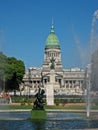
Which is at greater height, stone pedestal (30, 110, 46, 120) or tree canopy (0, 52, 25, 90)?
tree canopy (0, 52, 25, 90)

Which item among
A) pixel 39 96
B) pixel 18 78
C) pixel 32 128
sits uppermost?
pixel 18 78

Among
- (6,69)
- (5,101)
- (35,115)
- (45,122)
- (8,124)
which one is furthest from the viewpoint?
(6,69)

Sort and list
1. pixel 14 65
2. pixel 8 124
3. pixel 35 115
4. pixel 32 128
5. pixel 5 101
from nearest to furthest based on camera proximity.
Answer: pixel 32 128 → pixel 8 124 → pixel 35 115 → pixel 5 101 → pixel 14 65

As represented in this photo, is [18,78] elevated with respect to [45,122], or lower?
elevated

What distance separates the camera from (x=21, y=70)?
9606 centimetres

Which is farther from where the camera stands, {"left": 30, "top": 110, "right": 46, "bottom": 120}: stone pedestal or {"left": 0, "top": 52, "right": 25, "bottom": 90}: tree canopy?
{"left": 0, "top": 52, "right": 25, "bottom": 90}: tree canopy

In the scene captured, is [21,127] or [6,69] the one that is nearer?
[21,127]

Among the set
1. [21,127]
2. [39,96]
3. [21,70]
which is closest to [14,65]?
[21,70]

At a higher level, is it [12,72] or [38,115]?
[12,72]

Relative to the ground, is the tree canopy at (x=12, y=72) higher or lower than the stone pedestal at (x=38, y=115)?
higher

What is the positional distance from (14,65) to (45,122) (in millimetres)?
65997

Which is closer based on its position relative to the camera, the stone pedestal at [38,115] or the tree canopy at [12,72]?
the stone pedestal at [38,115]

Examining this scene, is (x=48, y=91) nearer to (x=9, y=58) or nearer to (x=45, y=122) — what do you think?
(x=45, y=122)

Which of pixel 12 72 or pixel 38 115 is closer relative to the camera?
pixel 38 115
